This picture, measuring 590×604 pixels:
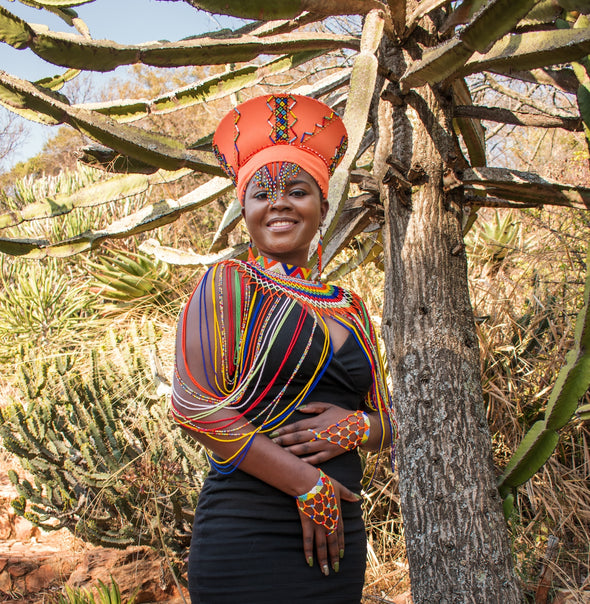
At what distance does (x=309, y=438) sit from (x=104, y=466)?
3.93 metres

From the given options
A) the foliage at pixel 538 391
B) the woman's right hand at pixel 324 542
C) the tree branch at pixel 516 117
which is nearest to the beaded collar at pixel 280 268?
the woman's right hand at pixel 324 542

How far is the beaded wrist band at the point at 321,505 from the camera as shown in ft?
5.12

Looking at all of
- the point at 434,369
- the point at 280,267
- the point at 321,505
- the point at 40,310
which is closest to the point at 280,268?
the point at 280,267

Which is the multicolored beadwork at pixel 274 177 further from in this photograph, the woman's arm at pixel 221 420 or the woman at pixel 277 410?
the woman's arm at pixel 221 420

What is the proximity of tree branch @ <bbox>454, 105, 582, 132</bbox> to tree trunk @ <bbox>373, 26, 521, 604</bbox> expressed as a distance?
0.20 m

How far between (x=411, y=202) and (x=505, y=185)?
0.68 metres

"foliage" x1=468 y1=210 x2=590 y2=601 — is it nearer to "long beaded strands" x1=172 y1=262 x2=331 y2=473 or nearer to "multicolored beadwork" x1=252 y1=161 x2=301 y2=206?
"long beaded strands" x1=172 y1=262 x2=331 y2=473

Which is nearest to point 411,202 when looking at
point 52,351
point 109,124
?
point 109,124

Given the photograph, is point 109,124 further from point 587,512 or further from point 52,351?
point 52,351

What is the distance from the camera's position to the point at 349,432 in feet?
5.63

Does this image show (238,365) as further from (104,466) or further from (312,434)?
(104,466)

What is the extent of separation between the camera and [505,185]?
3.51 m

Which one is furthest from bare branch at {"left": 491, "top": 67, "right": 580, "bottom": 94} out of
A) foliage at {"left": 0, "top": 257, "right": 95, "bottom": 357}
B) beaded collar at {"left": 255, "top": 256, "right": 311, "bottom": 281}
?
foliage at {"left": 0, "top": 257, "right": 95, "bottom": 357}

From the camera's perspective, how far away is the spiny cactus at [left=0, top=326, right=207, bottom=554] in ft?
15.2
